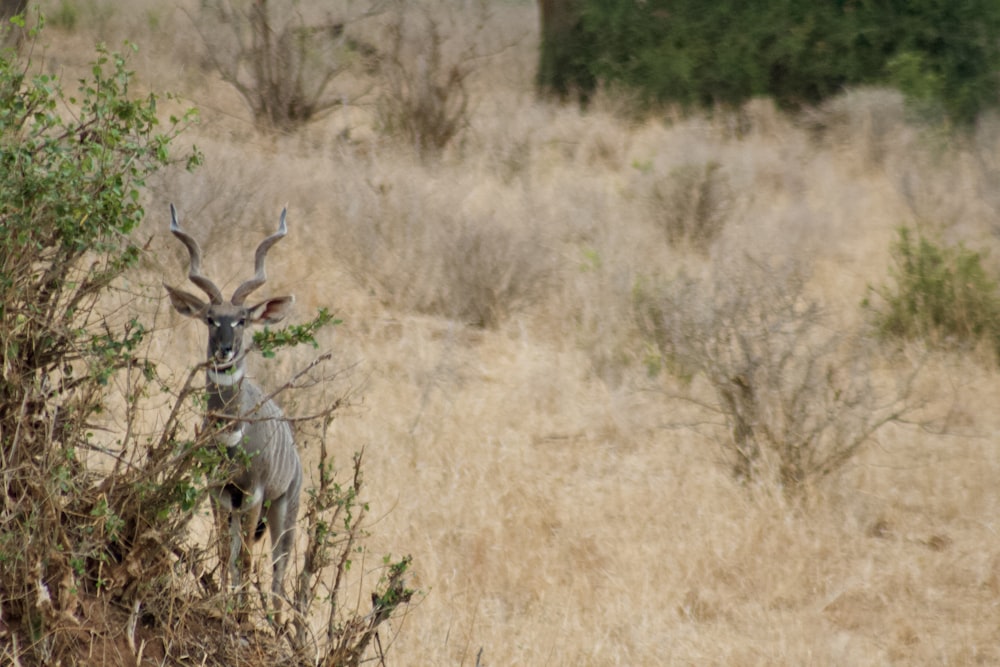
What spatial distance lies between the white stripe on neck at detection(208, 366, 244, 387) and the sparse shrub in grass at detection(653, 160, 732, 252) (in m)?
7.05

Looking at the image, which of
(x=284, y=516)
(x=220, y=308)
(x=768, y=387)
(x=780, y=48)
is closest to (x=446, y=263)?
(x=768, y=387)

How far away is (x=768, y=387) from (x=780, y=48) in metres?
12.6

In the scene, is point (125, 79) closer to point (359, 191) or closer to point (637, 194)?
point (359, 191)

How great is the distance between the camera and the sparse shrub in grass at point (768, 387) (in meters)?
6.61

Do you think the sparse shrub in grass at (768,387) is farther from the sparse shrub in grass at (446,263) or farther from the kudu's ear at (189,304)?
the kudu's ear at (189,304)

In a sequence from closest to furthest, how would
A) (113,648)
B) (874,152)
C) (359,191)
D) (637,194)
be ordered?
1. (113,648)
2. (359,191)
3. (637,194)
4. (874,152)

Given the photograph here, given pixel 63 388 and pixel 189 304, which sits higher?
pixel 63 388

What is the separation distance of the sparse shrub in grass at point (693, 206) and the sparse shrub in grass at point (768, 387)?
3.86 m

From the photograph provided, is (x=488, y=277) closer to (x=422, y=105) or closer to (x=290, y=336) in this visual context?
(x=422, y=105)

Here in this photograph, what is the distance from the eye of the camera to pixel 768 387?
262 inches

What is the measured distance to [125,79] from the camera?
3.44 m

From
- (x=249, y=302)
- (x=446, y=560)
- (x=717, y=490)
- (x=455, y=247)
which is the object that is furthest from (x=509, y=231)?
(x=446, y=560)

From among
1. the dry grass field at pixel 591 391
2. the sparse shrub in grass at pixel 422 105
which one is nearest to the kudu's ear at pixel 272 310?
the dry grass field at pixel 591 391

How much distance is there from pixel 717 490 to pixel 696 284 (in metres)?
1.36
